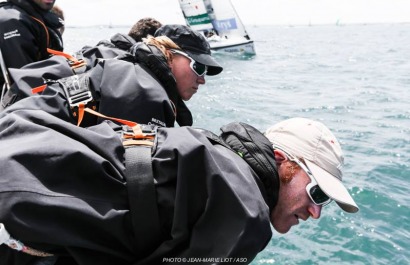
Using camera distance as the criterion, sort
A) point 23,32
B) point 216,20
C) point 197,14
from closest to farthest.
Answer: point 23,32
point 216,20
point 197,14

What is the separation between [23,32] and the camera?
144 inches

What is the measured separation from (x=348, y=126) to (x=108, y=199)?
30.6 feet

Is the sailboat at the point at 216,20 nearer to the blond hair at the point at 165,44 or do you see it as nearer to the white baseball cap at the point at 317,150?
the blond hair at the point at 165,44

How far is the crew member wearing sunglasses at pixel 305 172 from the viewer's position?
1.76 metres

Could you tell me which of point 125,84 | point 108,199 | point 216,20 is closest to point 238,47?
point 216,20

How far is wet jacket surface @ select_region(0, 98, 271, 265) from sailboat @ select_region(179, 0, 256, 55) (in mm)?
31673

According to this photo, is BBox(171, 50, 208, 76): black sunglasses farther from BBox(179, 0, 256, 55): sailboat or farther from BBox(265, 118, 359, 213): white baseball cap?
BBox(179, 0, 256, 55): sailboat

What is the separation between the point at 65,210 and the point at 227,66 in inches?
962

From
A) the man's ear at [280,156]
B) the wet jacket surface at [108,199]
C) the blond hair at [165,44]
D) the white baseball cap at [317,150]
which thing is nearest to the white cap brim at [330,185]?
the white baseball cap at [317,150]

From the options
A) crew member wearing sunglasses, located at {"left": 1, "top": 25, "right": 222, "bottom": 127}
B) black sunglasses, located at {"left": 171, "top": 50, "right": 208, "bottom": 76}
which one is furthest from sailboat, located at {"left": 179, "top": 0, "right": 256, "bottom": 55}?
crew member wearing sunglasses, located at {"left": 1, "top": 25, "right": 222, "bottom": 127}

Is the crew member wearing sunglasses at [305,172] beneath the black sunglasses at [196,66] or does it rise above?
beneath

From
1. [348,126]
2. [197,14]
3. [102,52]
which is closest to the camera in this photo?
[102,52]

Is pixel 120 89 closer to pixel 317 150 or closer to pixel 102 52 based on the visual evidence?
→ pixel 317 150

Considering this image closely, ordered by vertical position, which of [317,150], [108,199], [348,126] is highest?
[108,199]
